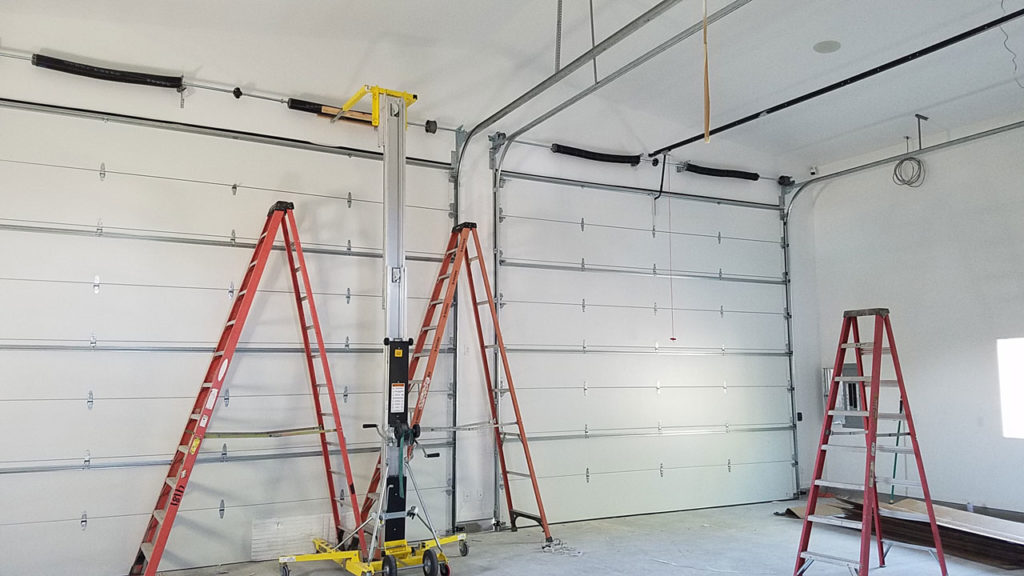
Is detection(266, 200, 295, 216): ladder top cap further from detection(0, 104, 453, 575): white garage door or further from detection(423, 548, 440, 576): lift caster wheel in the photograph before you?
detection(423, 548, 440, 576): lift caster wheel

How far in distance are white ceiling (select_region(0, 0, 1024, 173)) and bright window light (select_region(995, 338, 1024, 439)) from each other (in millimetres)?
2319

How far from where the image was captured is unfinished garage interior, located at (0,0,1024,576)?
209 inches

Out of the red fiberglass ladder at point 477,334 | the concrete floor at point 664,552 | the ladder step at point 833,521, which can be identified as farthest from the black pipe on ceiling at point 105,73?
the ladder step at point 833,521

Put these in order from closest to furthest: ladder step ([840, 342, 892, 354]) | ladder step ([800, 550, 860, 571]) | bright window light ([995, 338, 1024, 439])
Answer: ladder step ([800, 550, 860, 571])
ladder step ([840, 342, 892, 354])
bright window light ([995, 338, 1024, 439])

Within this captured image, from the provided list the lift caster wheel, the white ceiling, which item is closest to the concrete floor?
the lift caster wheel

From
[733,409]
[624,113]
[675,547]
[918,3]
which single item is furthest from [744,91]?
[675,547]

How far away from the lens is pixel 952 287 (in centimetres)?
748

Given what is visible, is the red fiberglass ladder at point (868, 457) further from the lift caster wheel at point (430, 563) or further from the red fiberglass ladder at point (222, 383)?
the red fiberglass ladder at point (222, 383)

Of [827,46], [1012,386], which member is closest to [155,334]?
[827,46]

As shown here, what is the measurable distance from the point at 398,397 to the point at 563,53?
353cm

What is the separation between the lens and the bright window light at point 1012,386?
22.6 ft

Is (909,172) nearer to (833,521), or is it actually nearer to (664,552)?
(833,521)

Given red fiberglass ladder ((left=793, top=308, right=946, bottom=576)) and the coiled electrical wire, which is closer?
red fiberglass ladder ((left=793, top=308, right=946, bottom=576))

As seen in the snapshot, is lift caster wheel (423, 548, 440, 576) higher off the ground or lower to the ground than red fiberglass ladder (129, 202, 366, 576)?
lower
